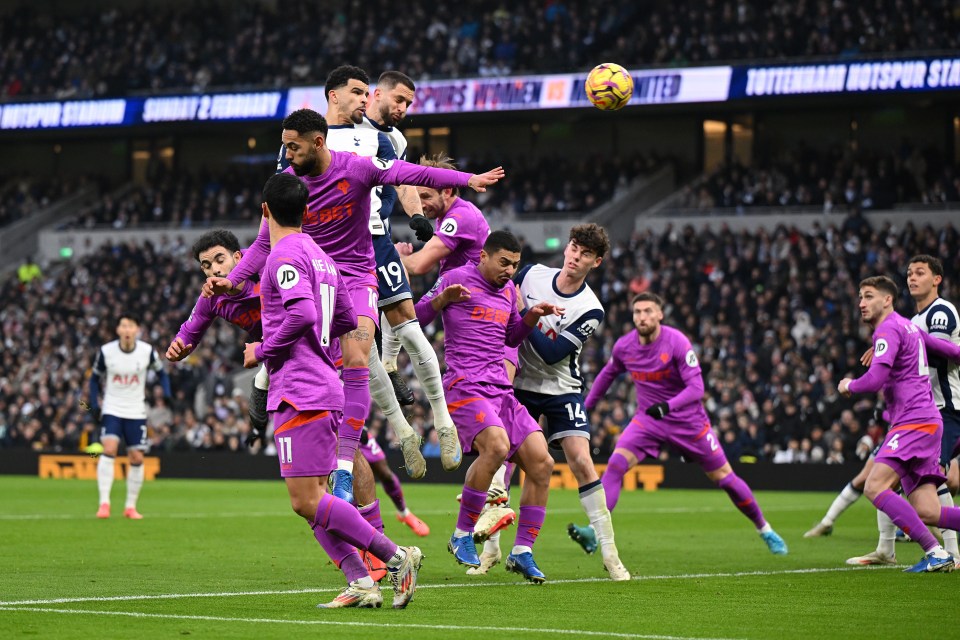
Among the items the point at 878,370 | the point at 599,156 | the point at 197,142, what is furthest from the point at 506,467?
the point at 197,142

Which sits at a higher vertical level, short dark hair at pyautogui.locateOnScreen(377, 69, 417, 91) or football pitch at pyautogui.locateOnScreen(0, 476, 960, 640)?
short dark hair at pyautogui.locateOnScreen(377, 69, 417, 91)

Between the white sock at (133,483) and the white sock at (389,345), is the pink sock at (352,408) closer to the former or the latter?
the white sock at (389,345)

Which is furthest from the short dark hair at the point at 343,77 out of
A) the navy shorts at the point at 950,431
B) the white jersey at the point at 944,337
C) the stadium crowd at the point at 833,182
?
the stadium crowd at the point at 833,182

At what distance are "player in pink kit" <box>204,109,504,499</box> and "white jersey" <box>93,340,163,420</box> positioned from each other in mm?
9194

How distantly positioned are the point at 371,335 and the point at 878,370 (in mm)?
4105

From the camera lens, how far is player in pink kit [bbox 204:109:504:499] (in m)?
9.11

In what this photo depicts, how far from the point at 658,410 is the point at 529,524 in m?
3.60

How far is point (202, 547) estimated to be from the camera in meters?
13.7

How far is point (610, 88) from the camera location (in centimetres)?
1192

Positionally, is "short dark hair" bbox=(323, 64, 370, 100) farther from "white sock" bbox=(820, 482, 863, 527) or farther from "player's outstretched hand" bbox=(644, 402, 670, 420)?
"white sock" bbox=(820, 482, 863, 527)

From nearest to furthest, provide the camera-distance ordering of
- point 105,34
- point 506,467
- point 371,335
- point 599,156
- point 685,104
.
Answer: point 371,335
point 506,467
point 685,104
point 599,156
point 105,34

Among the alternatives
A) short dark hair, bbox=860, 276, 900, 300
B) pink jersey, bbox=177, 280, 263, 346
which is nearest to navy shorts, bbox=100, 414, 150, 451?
pink jersey, bbox=177, 280, 263, 346

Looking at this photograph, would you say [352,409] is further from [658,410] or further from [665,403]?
[665,403]

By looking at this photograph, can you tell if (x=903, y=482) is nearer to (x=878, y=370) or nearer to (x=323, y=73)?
(x=878, y=370)
